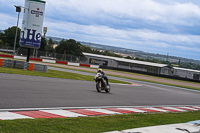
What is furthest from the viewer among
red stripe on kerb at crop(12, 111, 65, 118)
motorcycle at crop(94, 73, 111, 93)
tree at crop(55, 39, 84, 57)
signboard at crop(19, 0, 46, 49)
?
tree at crop(55, 39, 84, 57)

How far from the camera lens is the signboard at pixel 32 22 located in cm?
2809

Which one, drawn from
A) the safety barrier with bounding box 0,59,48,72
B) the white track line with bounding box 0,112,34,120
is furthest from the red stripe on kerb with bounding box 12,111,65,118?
the safety barrier with bounding box 0,59,48,72

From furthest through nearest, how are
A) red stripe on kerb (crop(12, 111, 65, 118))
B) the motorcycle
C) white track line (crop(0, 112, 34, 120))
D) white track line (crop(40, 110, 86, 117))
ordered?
the motorcycle → white track line (crop(40, 110, 86, 117)) → red stripe on kerb (crop(12, 111, 65, 118)) → white track line (crop(0, 112, 34, 120))

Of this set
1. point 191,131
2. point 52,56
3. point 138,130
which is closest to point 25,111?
point 138,130

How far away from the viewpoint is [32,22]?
28.4 metres

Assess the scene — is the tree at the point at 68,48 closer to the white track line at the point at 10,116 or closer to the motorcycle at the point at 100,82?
the motorcycle at the point at 100,82

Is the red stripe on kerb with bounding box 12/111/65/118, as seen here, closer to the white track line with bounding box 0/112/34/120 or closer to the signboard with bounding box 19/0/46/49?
the white track line with bounding box 0/112/34/120

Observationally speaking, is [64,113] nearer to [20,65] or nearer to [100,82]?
[100,82]

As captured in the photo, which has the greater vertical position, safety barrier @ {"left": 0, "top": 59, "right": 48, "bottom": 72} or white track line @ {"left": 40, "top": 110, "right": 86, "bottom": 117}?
safety barrier @ {"left": 0, "top": 59, "right": 48, "bottom": 72}

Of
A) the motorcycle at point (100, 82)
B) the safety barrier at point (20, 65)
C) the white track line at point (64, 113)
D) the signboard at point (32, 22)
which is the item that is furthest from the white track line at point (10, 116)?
the signboard at point (32, 22)

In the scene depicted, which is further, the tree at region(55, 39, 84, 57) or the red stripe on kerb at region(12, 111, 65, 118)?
the tree at region(55, 39, 84, 57)

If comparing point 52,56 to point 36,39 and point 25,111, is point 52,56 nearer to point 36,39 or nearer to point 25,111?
point 36,39

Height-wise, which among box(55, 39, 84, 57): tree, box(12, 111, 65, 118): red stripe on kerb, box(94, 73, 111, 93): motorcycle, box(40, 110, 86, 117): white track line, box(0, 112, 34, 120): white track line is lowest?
box(40, 110, 86, 117): white track line

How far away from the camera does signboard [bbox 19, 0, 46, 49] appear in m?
28.1
